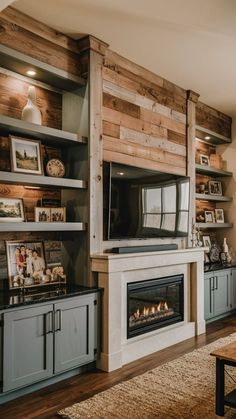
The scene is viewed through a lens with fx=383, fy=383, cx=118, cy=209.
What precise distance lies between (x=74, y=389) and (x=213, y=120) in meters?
4.36

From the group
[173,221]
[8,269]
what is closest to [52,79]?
[8,269]

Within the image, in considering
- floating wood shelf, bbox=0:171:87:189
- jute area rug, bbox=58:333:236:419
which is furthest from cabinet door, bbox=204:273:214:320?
floating wood shelf, bbox=0:171:87:189

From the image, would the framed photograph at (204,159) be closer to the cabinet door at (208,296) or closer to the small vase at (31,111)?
the cabinet door at (208,296)

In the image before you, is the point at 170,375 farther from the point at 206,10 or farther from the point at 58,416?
the point at 206,10

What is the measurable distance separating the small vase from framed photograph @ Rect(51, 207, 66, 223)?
817mm

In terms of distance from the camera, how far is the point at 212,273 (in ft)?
17.2

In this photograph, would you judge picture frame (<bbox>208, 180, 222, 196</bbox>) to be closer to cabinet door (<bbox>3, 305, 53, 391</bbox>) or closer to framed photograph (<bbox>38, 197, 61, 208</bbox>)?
framed photograph (<bbox>38, 197, 61, 208</bbox>)

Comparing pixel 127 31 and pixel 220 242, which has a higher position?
pixel 127 31

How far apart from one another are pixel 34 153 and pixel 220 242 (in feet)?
12.6

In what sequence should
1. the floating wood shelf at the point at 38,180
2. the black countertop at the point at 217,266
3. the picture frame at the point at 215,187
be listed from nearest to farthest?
the floating wood shelf at the point at 38,180 → the black countertop at the point at 217,266 → the picture frame at the point at 215,187

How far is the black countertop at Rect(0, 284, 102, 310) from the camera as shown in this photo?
2832 millimetres

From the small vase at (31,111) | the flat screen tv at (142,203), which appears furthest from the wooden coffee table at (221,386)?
the small vase at (31,111)

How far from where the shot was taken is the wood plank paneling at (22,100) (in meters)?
3.35

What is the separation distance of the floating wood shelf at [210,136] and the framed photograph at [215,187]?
0.65 meters
